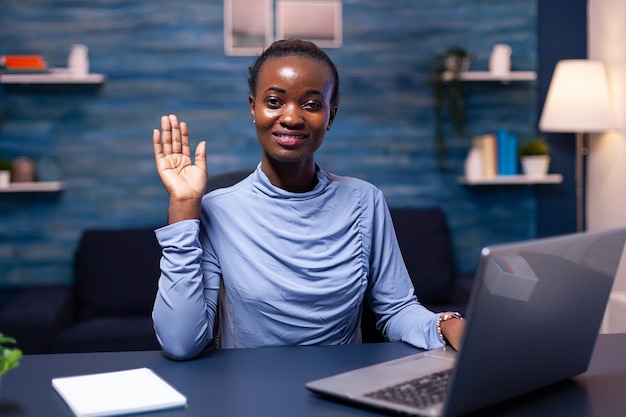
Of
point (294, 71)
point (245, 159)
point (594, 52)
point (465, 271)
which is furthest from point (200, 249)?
point (594, 52)

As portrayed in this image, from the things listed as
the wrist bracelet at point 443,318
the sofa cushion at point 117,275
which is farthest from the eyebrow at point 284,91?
the sofa cushion at point 117,275

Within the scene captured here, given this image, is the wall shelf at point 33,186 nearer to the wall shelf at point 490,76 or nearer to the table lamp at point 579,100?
the wall shelf at point 490,76

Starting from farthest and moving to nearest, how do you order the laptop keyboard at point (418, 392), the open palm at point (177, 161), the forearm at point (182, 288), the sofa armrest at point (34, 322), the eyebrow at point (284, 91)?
the sofa armrest at point (34, 322)
the eyebrow at point (284, 91)
the open palm at point (177, 161)
the forearm at point (182, 288)
the laptop keyboard at point (418, 392)

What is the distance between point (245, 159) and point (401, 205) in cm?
85

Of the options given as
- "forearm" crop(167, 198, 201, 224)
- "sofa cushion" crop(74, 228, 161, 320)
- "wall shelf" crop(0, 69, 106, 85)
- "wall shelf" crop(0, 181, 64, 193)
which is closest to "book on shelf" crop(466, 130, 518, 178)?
"sofa cushion" crop(74, 228, 161, 320)

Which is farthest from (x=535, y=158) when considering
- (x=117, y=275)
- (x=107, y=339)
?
(x=107, y=339)

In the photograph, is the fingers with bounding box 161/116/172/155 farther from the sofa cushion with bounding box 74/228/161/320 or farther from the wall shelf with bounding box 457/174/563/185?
the wall shelf with bounding box 457/174/563/185

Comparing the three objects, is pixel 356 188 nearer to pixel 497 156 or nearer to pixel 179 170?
pixel 179 170

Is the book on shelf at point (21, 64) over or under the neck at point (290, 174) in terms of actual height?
over

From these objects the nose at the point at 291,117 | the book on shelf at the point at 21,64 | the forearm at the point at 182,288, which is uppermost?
the book on shelf at the point at 21,64

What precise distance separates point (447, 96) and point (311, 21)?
2.65ft

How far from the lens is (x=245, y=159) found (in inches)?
161

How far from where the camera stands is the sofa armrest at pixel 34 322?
10.8ft

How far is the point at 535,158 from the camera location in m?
4.00
